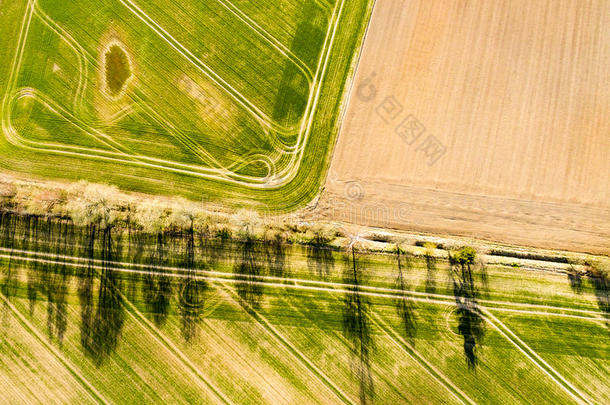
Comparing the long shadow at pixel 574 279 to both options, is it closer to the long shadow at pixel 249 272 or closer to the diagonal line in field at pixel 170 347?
the long shadow at pixel 249 272

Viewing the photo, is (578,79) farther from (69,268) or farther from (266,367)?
(69,268)

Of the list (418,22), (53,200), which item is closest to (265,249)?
(53,200)

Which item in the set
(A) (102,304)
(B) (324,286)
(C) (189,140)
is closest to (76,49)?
(C) (189,140)

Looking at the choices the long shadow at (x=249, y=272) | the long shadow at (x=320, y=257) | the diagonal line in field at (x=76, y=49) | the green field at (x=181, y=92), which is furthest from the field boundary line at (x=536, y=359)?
the diagonal line in field at (x=76, y=49)

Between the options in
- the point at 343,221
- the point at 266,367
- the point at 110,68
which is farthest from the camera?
the point at 110,68

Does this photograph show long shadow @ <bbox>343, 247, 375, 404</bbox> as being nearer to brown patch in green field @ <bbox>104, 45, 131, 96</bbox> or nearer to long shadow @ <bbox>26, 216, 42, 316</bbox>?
long shadow @ <bbox>26, 216, 42, 316</bbox>

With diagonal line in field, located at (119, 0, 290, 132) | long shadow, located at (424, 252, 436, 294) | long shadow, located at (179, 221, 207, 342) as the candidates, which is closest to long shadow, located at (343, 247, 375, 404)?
long shadow, located at (424, 252, 436, 294)

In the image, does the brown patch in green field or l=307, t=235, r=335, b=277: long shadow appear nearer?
l=307, t=235, r=335, b=277: long shadow
